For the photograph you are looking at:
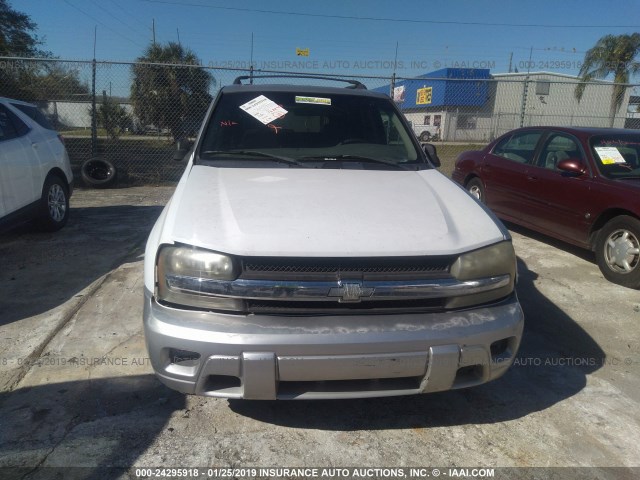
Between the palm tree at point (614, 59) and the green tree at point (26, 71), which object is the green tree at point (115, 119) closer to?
the green tree at point (26, 71)

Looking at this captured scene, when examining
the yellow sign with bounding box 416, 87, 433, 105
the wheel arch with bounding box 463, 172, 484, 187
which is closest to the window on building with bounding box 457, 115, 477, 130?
the yellow sign with bounding box 416, 87, 433, 105

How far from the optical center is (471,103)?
35.8m

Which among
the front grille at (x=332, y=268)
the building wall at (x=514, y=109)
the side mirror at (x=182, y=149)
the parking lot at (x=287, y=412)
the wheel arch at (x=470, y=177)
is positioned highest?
the building wall at (x=514, y=109)

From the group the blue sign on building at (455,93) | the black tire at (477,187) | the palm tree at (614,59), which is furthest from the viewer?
the blue sign on building at (455,93)

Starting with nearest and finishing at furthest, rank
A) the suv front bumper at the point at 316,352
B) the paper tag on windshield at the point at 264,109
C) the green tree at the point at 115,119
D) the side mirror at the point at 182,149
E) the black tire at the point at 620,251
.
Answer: the suv front bumper at the point at 316,352
the paper tag on windshield at the point at 264,109
the side mirror at the point at 182,149
the black tire at the point at 620,251
the green tree at the point at 115,119

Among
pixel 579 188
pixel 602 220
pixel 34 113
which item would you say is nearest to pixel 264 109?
pixel 579 188

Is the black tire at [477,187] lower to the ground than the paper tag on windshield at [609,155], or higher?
lower

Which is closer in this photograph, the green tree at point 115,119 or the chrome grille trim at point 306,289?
the chrome grille trim at point 306,289

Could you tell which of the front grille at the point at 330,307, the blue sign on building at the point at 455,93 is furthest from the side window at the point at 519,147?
the blue sign on building at the point at 455,93

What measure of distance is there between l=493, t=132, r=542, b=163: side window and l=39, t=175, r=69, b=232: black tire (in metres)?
5.99

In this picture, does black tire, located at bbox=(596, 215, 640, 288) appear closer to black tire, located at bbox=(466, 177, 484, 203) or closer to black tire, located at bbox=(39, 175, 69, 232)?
black tire, located at bbox=(466, 177, 484, 203)

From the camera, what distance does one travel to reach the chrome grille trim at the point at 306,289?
2.09 metres

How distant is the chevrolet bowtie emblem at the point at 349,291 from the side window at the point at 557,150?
4.33 meters

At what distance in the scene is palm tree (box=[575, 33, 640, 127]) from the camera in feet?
84.8
